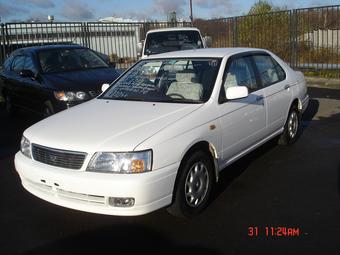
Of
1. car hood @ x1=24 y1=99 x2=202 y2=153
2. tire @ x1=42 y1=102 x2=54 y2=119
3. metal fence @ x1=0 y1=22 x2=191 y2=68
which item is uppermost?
metal fence @ x1=0 y1=22 x2=191 y2=68

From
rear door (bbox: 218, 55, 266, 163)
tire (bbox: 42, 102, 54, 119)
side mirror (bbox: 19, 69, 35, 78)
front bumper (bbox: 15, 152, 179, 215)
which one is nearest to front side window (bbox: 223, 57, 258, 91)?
rear door (bbox: 218, 55, 266, 163)

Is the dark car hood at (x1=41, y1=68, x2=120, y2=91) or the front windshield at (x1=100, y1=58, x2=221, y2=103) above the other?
the front windshield at (x1=100, y1=58, x2=221, y2=103)

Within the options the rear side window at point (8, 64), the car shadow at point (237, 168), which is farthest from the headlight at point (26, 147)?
the rear side window at point (8, 64)

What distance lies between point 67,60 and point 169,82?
Result: 424 centimetres

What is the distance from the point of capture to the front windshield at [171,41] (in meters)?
12.3

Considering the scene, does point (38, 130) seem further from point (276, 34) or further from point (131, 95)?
point (276, 34)

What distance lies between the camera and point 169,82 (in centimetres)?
516

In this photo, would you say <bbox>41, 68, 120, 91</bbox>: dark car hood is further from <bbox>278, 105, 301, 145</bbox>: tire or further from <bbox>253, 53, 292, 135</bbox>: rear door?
<bbox>278, 105, 301, 145</bbox>: tire

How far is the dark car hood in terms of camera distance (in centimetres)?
767

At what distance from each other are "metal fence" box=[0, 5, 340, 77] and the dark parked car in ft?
20.7

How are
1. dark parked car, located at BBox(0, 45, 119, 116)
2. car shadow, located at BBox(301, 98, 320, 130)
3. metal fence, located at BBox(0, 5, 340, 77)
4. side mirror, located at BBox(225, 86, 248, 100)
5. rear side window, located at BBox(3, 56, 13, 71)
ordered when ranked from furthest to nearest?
metal fence, located at BBox(0, 5, 340, 77) → rear side window, located at BBox(3, 56, 13, 71) → car shadow, located at BBox(301, 98, 320, 130) → dark parked car, located at BBox(0, 45, 119, 116) → side mirror, located at BBox(225, 86, 248, 100)

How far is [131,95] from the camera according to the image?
5.20 meters

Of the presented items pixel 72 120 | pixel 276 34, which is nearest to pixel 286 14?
pixel 276 34

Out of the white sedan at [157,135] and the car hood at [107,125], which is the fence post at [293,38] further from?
the car hood at [107,125]
